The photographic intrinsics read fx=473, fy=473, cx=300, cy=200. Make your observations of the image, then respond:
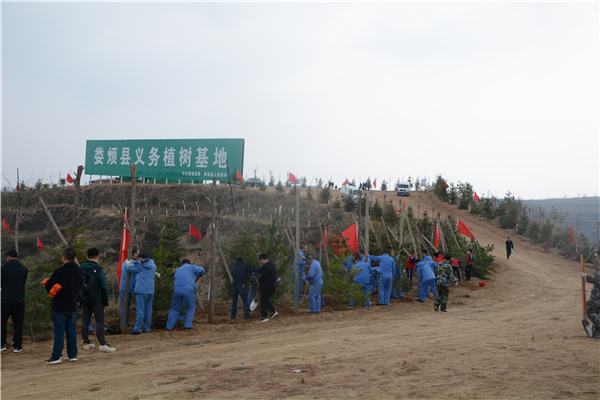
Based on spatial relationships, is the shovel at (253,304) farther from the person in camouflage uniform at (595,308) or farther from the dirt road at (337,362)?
the person in camouflage uniform at (595,308)

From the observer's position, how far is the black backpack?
27.8 feet

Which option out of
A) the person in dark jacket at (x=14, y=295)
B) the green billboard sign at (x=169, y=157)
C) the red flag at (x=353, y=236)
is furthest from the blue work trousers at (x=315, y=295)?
the green billboard sign at (x=169, y=157)

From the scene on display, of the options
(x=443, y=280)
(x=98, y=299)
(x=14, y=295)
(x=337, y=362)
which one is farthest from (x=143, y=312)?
(x=443, y=280)

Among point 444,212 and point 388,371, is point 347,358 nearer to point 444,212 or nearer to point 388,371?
point 388,371

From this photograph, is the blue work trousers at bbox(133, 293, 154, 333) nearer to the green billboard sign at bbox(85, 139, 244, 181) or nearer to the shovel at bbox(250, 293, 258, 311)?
the shovel at bbox(250, 293, 258, 311)

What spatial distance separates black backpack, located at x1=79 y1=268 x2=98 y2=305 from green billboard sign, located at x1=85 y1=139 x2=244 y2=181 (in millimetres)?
24593

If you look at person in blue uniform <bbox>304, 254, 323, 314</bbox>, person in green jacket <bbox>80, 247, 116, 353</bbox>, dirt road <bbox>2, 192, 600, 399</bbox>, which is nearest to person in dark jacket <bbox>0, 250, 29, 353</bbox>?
dirt road <bbox>2, 192, 600, 399</bbox>

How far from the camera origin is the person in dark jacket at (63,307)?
299 inches

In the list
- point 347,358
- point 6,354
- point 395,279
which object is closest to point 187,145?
point 395,279

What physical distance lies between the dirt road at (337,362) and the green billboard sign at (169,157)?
73.1 ft

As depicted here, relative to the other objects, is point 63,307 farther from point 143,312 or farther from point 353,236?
point 353,236

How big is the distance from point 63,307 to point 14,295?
61.8 inches

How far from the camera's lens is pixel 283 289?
45.6 feet

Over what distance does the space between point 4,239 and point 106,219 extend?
7.70 metres
